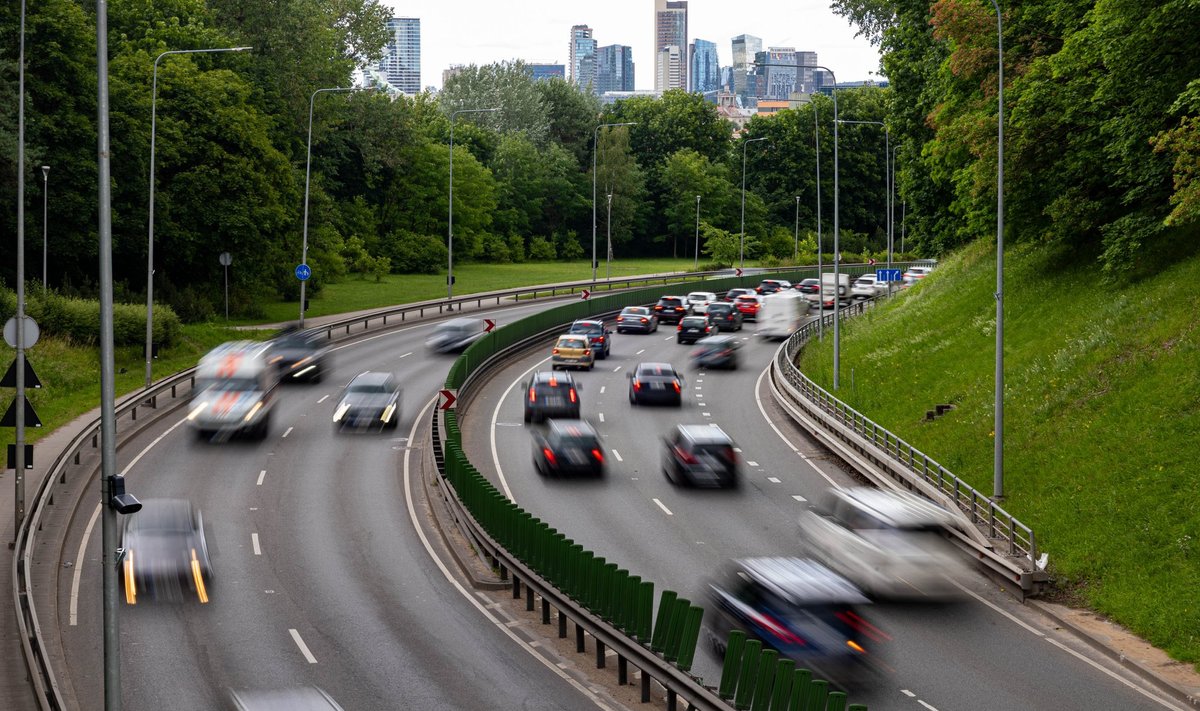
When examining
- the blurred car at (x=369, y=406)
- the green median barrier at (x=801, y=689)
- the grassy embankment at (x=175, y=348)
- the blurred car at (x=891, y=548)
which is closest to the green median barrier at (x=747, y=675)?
the green median barrier at (x=801, y=689)

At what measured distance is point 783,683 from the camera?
1419 centimetres

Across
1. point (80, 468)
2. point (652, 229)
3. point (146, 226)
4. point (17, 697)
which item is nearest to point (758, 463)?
point (80, 468)

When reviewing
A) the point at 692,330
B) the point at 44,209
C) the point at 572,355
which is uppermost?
the point at 44,209

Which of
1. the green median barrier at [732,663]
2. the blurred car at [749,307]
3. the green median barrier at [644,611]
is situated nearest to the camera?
the green median barrier at [732,663]

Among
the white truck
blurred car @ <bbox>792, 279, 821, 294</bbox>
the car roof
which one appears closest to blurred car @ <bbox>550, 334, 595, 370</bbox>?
the white truck

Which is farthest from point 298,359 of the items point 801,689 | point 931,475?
point 801,689

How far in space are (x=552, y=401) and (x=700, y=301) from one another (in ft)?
109

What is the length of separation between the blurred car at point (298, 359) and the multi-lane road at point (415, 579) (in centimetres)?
342

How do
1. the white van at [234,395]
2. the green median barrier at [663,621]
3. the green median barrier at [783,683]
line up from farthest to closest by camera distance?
the white van at [234,395], the green median barrier at [663,621], the green median barrier at [783,683]

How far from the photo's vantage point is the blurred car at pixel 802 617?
16.9 m

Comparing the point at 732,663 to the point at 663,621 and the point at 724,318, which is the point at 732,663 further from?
the point at 724,318

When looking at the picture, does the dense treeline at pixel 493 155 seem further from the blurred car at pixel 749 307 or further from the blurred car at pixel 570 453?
the blurred car at pixel 570 453

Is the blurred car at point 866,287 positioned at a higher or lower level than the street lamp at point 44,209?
lower

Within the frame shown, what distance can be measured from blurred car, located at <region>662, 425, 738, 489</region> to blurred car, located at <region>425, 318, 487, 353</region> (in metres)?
23.6
